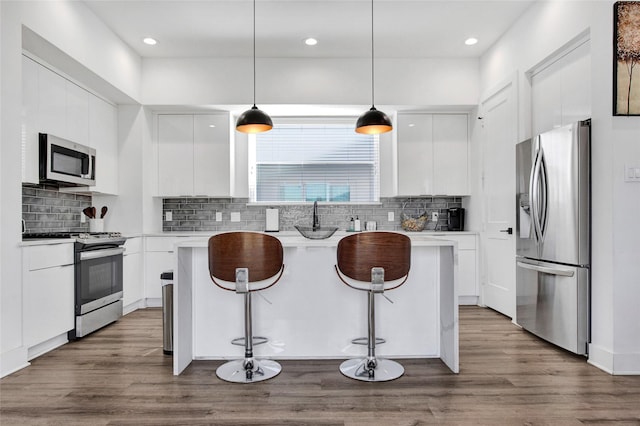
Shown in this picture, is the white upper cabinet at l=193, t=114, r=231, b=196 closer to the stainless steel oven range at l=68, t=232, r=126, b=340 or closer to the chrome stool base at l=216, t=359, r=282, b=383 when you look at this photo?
the stainless steel oven range at l=68, t=232, r=126, b=340

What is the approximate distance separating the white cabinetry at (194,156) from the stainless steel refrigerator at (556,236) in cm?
325

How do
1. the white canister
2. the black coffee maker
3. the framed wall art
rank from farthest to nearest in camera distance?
the black coffee maker, the white canister, the framed wall art

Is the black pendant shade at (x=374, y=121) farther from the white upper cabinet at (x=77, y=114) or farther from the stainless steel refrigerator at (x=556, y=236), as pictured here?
the white upper cabinet at (x=77, y=114)

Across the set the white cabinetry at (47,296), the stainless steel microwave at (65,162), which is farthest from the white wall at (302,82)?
the white cabinetry at (47,296)

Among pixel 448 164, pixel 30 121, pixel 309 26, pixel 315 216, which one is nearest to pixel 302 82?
pixel 309 26

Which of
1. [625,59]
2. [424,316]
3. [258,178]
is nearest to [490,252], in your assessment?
[424,316]

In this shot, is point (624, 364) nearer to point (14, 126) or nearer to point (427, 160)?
point (427, 160)

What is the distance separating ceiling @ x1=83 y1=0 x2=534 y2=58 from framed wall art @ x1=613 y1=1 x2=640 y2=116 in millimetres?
1162

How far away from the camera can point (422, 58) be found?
485 centimetres

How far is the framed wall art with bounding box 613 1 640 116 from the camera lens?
8.62 feet

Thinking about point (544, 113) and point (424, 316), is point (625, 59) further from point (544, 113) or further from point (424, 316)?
point (424, 316)

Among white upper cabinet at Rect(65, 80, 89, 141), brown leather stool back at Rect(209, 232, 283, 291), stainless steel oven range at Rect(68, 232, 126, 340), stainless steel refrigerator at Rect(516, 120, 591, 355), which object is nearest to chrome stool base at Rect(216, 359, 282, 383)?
brown leather stool back at Rect(209, 232, 283, 291)

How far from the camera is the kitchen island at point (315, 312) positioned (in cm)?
283

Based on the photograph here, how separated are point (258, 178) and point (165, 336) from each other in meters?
2.81
